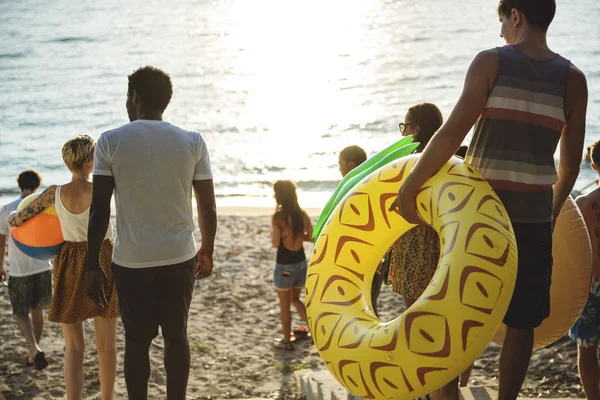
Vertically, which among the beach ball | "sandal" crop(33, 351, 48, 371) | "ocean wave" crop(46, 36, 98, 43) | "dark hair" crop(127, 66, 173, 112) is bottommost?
"sandal" crop(33, 351, 48, 371)

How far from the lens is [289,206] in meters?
6.48

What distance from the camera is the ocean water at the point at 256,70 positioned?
22016 mm

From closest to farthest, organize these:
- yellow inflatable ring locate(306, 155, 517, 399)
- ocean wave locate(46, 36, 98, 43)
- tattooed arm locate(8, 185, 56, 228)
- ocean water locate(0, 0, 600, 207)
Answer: yellow inflatable ring locate(306, 155, 517, 399) → tattooed arm locate(8, 185, 56, 228) → ocean water locate(0, 0, 600, 207) → ocean wave locate(46, 36, 98, 43)

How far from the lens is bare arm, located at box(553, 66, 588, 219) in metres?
2.99

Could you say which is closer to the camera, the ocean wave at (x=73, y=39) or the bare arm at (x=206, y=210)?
the bare arm at (x=206, y=210)

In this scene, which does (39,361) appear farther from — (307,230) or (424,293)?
(424,293)

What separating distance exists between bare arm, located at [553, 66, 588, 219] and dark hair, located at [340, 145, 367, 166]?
7.19 feet

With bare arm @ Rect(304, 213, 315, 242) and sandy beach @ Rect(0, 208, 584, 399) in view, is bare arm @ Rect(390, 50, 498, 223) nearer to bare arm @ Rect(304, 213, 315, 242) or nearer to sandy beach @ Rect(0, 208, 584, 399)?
sandy beach @ Rect(0, 208, 584, 399)

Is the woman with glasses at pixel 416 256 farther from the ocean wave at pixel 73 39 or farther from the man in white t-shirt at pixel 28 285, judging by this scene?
the ocean wave at pixel 73 39

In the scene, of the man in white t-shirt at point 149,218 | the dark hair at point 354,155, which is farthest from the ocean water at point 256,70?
the man in white t-shirt at point 149,218

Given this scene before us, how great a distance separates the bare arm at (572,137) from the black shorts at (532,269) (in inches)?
10.7

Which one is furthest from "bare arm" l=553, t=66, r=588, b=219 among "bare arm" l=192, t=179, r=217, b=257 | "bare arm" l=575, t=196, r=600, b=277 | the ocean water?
the ocean water

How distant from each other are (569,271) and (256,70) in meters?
33.0

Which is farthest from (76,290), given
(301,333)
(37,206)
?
(301,333)
